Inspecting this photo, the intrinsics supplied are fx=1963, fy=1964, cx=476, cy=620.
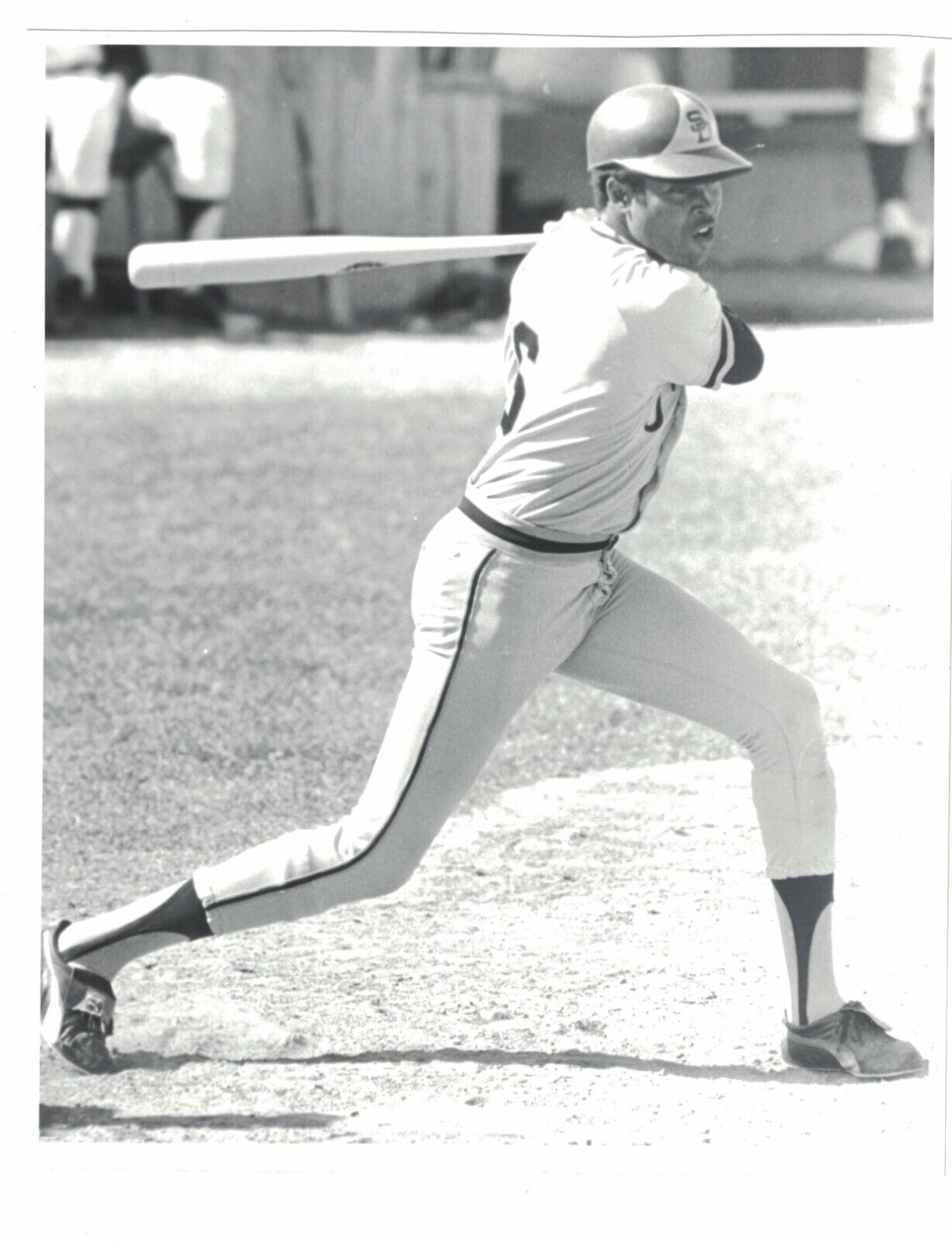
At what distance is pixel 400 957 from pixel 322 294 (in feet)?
31.0

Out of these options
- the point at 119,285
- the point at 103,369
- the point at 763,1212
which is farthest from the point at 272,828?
the point at 119,285

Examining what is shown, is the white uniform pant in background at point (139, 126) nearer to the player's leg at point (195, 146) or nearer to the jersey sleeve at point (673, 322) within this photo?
the player's leg at point (195, 146)

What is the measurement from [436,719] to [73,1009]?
2.92 ft

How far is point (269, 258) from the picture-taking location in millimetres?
3982

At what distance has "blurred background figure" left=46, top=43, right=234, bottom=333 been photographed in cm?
1313

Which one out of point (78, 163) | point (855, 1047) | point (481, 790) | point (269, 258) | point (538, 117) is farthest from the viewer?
point (538, 117)

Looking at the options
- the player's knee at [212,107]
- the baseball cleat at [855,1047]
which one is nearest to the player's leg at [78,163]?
the player's knee at [212,107]

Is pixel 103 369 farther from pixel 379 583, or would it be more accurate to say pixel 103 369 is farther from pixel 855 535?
pixel 855 535

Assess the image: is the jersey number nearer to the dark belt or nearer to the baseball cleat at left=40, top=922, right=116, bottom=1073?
the dark belt

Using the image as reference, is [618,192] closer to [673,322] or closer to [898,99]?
[673,322]

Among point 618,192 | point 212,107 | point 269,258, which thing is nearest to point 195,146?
point 212,107

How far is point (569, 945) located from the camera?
4.52 m

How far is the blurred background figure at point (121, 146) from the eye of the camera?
13.1 meters

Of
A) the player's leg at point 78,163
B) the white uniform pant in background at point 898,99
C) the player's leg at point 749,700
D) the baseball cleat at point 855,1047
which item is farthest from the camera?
the white uniform pant in background at point 898,99
